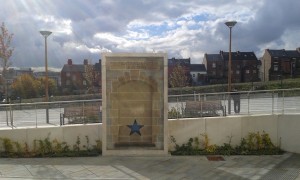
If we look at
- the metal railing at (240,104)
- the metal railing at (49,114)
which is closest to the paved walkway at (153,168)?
the metal railing at (49,114)

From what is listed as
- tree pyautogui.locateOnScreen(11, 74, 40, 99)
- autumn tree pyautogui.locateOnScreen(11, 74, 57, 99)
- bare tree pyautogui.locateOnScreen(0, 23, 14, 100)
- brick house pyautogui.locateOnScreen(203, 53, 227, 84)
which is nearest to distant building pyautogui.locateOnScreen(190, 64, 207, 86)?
brick house pyautogui.locateOnScreen(203, 53, 227, 84)

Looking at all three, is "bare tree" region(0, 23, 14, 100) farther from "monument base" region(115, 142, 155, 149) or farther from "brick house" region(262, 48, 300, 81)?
"brick house" region(262, 48, 300, 81)

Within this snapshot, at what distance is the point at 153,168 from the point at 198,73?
71.0 m

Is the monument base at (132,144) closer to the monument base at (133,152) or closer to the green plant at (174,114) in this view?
the monument base at (133,152)

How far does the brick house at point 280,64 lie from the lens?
77750 millimetres

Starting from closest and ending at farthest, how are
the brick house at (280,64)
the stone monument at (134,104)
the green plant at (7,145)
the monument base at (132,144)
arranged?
the green plant at (7,145), the stone monument at (134,104), the monument base at (132,144), the brick house at (280,64)

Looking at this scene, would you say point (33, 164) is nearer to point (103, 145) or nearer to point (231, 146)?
point (103, 145)

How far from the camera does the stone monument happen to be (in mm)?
12281

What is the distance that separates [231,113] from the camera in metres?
13.9

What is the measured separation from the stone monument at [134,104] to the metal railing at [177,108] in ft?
3.59

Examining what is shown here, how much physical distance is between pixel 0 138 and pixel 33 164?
2101 mm

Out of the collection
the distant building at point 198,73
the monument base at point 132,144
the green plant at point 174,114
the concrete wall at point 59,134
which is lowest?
the monument base at point 132,144

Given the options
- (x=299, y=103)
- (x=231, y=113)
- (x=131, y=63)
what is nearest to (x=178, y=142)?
(x=231, y=113)

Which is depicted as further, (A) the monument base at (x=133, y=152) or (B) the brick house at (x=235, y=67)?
(B) the brick house at (x=235, y=67)
